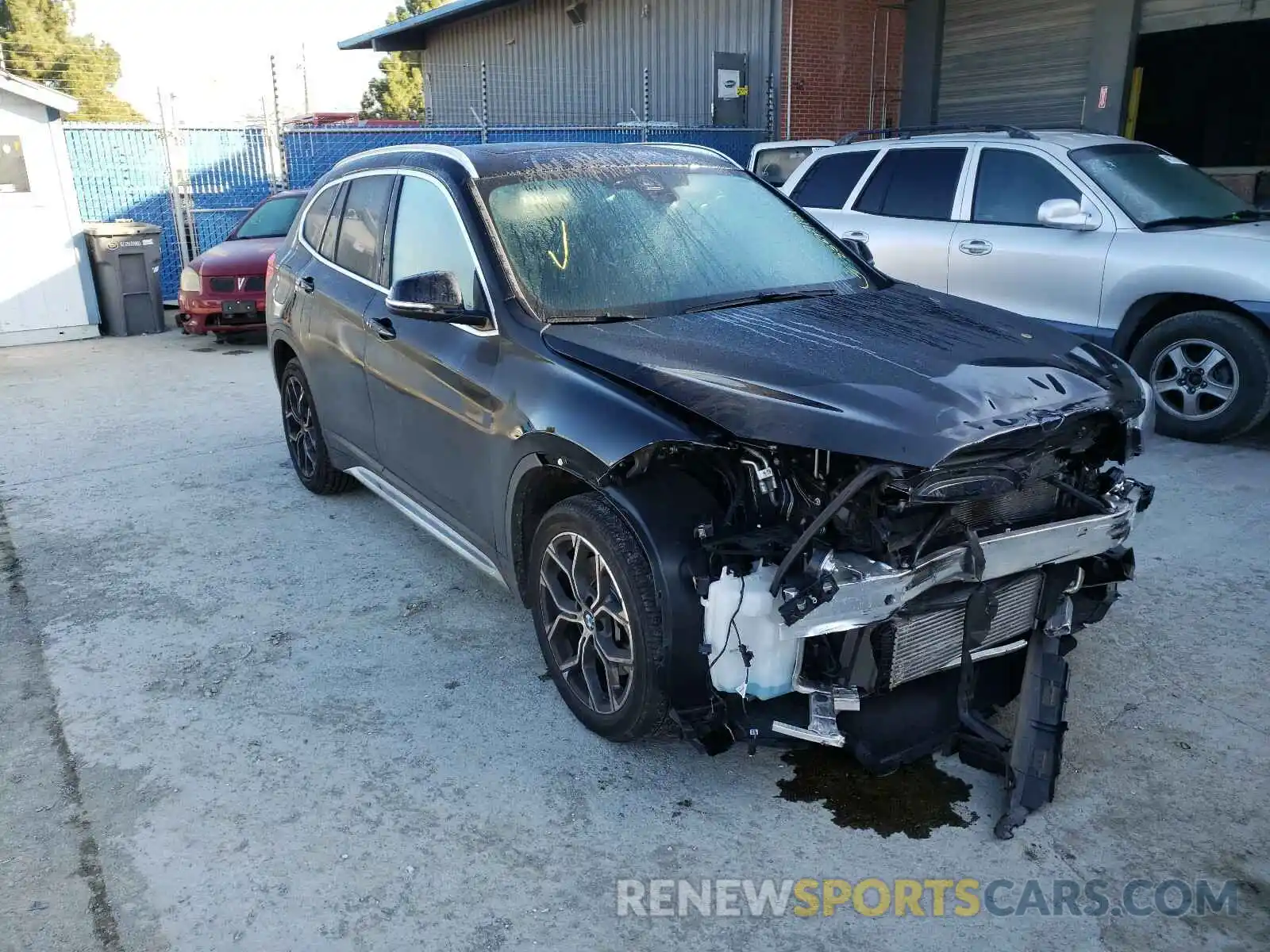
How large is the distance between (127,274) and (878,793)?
1211 centimetres

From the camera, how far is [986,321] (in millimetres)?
3658

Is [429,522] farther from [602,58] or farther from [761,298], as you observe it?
[602,58]

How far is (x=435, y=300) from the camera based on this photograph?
12.1 ft

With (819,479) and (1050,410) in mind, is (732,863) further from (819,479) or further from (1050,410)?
(1050,410)

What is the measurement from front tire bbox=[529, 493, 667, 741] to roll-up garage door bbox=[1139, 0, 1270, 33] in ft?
41.9

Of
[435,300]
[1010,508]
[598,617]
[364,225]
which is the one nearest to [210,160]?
[364,225]

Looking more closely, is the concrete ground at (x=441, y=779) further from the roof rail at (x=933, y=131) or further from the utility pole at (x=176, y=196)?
the utility pole at (x=176, y=196)

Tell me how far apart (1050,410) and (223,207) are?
552 inches

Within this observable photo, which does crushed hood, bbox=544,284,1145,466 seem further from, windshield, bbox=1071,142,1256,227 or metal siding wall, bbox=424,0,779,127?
metal siding wall, bbox=424,0,779,127

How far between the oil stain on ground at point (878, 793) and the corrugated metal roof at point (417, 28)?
23.3m

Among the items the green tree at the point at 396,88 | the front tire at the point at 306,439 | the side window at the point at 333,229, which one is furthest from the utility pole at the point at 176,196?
the green tree at the point at 396,88

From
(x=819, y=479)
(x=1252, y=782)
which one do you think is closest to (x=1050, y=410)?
(x=819, y=479)

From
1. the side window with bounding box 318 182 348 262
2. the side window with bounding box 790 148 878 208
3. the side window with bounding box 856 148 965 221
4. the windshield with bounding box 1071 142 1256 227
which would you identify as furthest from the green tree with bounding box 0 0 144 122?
the windshield with bounding box 1071 142 1256 227

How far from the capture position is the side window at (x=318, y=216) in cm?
539
